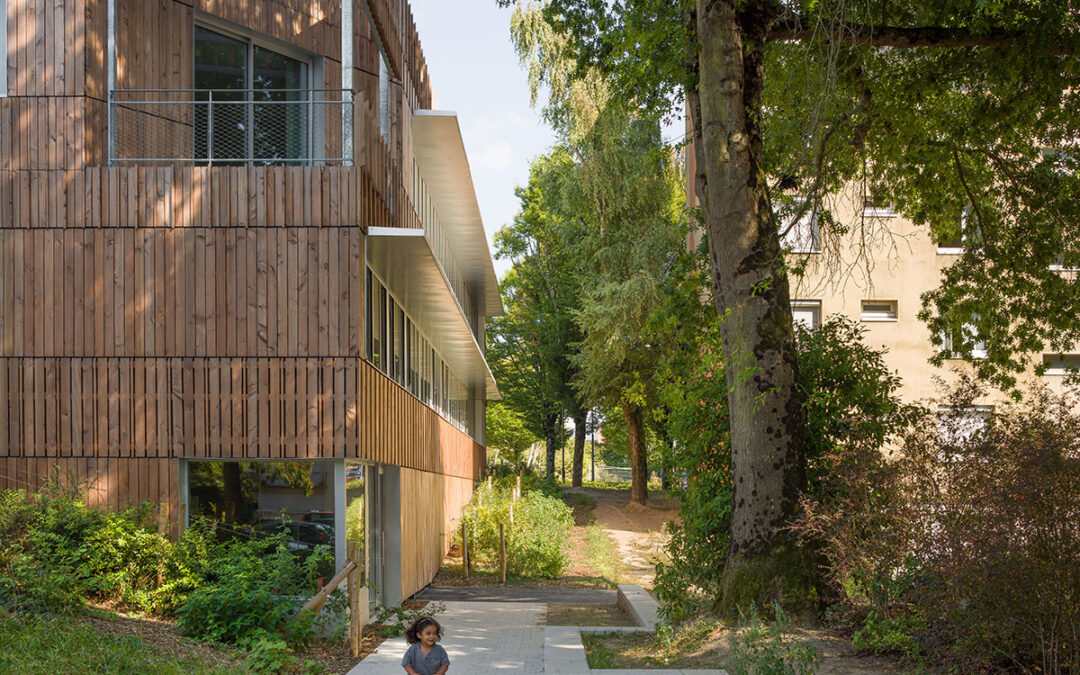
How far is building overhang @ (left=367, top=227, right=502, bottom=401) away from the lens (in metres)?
14.4

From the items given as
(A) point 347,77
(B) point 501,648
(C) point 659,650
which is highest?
(A) point 347,77

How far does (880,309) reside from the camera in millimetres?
27609

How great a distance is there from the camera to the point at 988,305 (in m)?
17.3

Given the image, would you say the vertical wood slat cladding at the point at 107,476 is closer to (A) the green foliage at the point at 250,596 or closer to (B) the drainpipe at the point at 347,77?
(A) the green foliage at the point at 250,596

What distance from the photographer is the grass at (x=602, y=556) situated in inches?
1010

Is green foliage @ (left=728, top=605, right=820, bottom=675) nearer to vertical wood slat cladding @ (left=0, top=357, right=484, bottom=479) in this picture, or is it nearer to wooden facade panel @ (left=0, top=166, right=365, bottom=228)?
vertical wood slat cladding @ (left=0, top=357, right=484, bottom=479)

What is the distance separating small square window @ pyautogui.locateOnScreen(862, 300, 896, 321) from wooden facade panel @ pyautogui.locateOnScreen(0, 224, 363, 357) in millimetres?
17592

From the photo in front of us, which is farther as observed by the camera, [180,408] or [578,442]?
[578,442]

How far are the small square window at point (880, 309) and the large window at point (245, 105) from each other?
16.7 meters

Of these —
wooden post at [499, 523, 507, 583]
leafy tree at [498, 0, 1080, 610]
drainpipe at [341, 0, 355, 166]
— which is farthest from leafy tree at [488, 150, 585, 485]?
drainpipe at [341, 0, 355, 166]

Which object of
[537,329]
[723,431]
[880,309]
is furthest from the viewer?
[537,329]

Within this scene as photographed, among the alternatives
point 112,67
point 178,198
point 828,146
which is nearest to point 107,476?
point 178,198

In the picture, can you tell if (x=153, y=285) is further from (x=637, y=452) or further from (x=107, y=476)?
(x=637, y=452)

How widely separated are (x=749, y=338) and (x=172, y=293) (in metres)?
7.24
